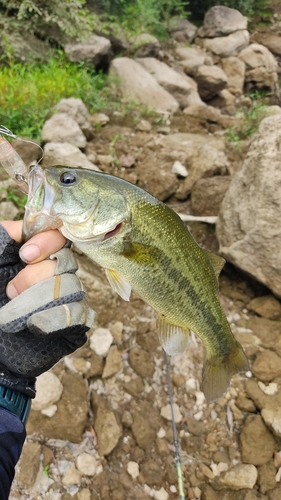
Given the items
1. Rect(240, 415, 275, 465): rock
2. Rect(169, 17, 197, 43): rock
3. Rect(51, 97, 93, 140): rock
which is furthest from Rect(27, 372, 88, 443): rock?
Rect(169, 17, 197, 43): rock

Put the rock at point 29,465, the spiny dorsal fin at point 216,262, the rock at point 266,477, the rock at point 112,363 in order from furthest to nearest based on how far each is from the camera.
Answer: the rock at point 112,363 → the rock at point 266,477 → the rock at point 29,465 → the spiny dorsal fin at point 216,262

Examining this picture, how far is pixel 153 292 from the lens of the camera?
202 centimetres

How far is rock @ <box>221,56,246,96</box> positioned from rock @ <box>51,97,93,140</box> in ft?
21.1

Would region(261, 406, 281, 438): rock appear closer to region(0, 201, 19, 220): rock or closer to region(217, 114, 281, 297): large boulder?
region(217, 114, 281, 297): large boulder

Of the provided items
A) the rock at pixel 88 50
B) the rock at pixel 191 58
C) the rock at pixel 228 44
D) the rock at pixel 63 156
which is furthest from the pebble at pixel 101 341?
the rock at pixel 228 44

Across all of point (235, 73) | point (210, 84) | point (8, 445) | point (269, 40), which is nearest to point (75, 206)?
point (8, 445)

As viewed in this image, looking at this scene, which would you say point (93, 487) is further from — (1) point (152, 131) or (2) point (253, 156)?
(1) point (152, 131)

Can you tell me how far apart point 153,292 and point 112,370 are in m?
1.66

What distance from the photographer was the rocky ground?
2.82 metres

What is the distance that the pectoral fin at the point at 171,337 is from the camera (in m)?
2.23

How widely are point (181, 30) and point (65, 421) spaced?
15.1 metres

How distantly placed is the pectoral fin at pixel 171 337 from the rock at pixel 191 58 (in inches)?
415

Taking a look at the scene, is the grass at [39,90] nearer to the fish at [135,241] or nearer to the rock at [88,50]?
the rock at [88,50]

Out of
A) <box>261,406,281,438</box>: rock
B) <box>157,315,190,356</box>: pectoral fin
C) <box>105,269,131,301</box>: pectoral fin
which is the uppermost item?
<box>105,269,131,301</box>: pectoral fin
